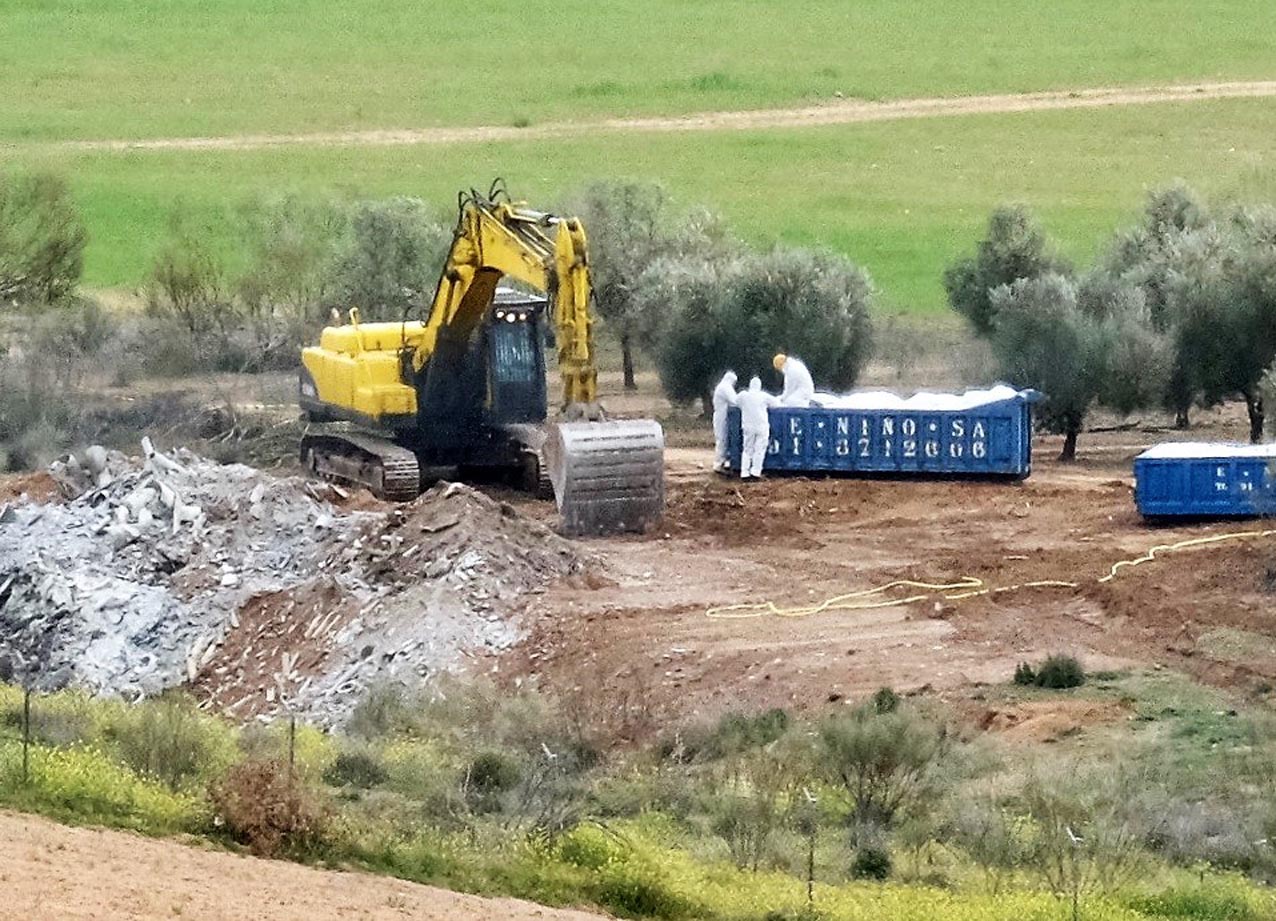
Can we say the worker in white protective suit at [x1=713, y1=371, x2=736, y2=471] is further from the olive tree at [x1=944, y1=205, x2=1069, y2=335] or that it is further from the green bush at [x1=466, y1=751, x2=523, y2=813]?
the green bush at [x1=466, y1=751, x2=523, y2=813]

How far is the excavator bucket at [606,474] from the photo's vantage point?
30.7m

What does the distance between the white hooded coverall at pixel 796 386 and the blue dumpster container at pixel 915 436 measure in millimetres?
230

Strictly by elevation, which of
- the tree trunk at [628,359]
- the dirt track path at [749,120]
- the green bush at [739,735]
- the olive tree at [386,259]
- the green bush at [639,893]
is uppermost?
the dirt track path at [749,120]

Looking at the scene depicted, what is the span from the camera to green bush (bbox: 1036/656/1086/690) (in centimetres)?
2392

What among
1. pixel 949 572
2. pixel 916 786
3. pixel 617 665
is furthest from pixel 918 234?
pixel 916 786

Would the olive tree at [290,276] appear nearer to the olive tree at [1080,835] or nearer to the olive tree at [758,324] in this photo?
the olive tree at [758,324]

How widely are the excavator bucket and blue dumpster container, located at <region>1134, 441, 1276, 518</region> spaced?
5.44 meters

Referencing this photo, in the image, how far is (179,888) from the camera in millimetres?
15312

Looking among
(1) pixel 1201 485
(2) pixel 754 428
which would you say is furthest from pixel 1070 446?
(1) pixel 1201 485

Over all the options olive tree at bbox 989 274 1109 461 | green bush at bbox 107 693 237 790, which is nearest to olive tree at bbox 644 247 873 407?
olive tree at bbox 989 274 1109 461

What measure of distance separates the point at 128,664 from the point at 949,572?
8462mm

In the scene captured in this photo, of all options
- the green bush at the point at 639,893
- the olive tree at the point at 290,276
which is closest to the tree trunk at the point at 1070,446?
the olive tree at the point at 290,276

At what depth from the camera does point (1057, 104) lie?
3376 inches

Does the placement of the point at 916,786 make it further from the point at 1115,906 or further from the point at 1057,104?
the point at 1057,104
